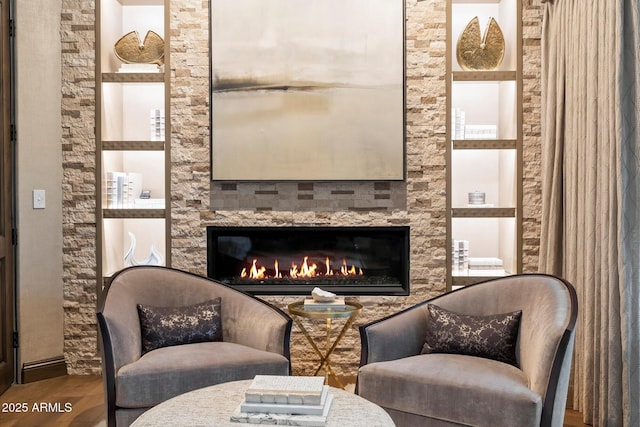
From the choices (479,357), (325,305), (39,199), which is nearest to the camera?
(479,357)

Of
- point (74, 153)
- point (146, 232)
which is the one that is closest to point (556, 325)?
point (146, 232)

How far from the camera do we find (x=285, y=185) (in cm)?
432

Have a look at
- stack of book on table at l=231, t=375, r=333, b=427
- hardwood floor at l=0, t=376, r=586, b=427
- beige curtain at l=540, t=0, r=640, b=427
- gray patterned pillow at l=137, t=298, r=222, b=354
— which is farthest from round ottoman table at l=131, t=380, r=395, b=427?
beige curtain at l=540, t=0, r=640, b=427

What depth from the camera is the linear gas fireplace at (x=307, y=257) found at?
4402 millimetres

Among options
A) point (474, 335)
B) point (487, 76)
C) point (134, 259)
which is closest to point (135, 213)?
point (134, 259)

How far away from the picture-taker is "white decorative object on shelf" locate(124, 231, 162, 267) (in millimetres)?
4375

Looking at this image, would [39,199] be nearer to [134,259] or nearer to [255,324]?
[134,259]

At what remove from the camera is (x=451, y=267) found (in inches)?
170

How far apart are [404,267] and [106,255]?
204 cm

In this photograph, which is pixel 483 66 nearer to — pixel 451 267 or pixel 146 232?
pixel 451 267

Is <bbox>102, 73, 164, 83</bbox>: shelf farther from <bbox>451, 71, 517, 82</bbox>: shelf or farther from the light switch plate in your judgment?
<bbox>451, 71, 517, 82</bbox>: shelf

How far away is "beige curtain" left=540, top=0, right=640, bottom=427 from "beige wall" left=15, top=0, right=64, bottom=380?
10.5 ft

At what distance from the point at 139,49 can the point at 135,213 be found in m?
1.12

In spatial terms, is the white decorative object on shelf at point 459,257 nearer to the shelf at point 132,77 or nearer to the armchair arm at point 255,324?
the armchair arm at point 255,324
